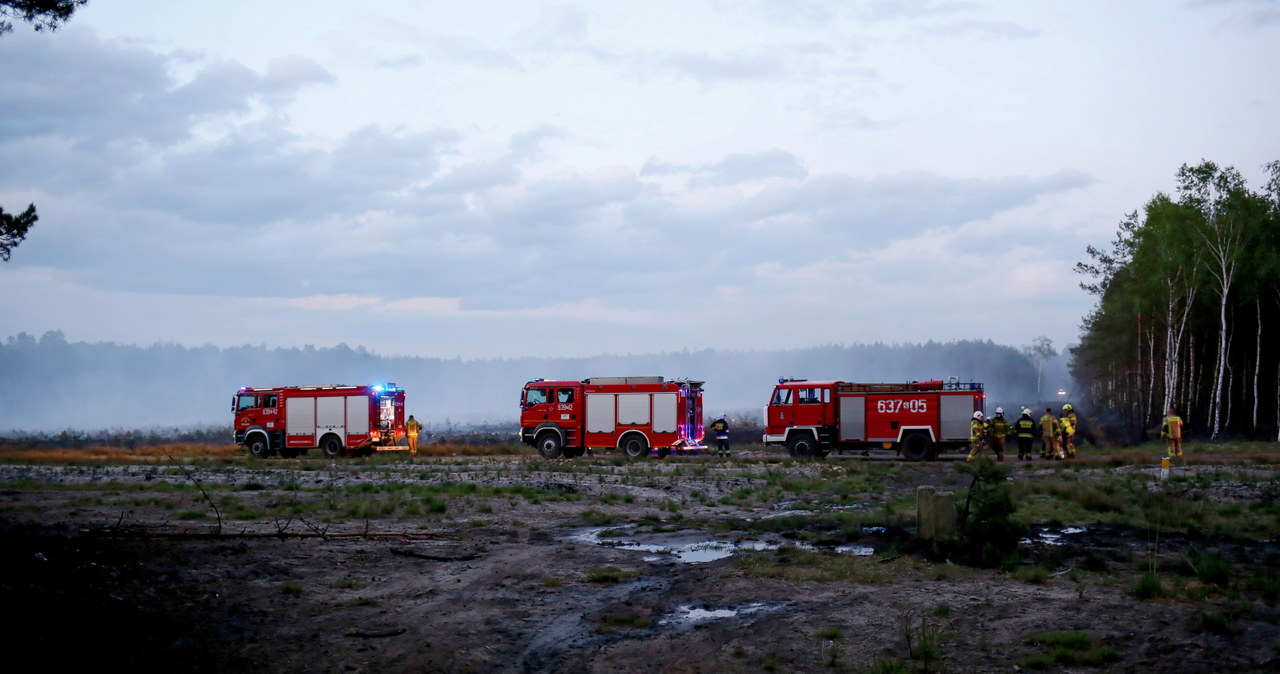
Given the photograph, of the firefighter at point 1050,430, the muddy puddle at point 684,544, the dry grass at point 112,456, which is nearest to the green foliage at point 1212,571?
the muddy puddle at point 684,544

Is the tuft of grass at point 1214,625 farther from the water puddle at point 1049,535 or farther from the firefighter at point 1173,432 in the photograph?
the firefighter at point 1173,432

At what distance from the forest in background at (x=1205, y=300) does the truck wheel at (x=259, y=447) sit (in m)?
37.2

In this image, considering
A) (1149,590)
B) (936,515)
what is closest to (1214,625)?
(1149,590)

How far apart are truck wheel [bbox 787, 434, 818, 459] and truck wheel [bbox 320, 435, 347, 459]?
16794mm

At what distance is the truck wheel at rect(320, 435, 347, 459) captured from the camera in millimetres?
37938

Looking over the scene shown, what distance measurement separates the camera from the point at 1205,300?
1882 inches

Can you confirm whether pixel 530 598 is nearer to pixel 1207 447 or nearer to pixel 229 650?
pixel 229 650

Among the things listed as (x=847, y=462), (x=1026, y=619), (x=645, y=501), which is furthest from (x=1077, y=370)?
(x=1026, y=619)

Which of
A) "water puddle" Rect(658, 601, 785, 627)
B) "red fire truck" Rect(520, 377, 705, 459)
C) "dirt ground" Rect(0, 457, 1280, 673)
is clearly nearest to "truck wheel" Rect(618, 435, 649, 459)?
"red fire truck" Rect(520, 377, 705, 459)

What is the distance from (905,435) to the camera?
108 ft

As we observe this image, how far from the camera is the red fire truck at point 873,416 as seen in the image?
32406 millimetres

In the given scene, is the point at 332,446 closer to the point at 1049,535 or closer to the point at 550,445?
the point at 550,445

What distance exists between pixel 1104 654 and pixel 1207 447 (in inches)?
1316

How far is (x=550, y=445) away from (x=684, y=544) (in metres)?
21.6
